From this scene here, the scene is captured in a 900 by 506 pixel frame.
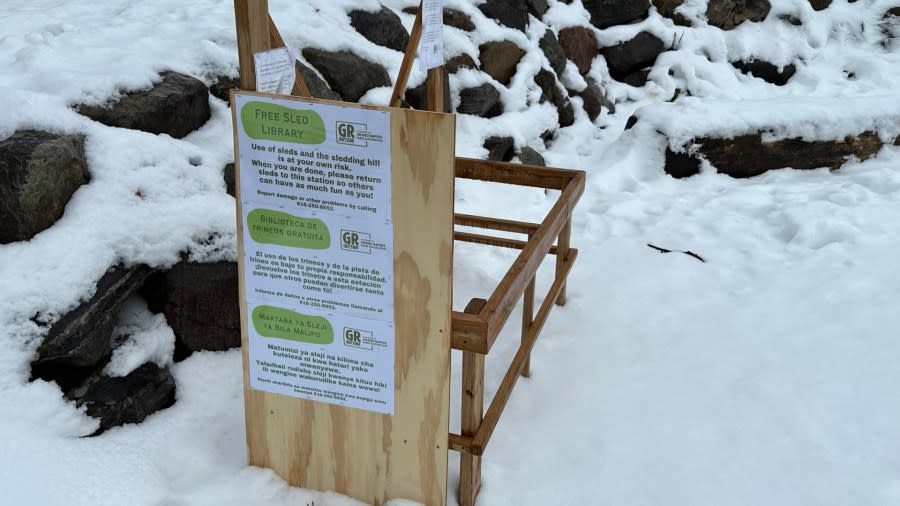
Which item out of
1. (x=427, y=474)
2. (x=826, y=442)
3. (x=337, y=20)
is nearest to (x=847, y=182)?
(x=826, y=442)

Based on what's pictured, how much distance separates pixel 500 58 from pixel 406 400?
14.8 ft

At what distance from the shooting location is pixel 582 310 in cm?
404

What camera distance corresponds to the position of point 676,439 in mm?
3008

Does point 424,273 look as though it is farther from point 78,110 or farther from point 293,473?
point 78,110

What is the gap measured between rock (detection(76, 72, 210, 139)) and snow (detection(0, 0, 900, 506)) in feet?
0.27

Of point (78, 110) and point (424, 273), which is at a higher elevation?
point (78, 110)

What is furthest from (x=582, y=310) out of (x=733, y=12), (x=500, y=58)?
(x=733, y=12)

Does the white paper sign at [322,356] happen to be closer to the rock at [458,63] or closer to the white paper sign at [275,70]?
the white paper sign at [275,70]

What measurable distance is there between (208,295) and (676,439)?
2.01 metres

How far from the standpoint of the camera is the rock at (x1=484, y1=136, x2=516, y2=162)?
5609mm

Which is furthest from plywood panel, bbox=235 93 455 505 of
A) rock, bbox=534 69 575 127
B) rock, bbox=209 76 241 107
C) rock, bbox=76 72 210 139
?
rock, bbox=534 69 575 127

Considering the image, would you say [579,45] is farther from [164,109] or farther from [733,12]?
[164,109]

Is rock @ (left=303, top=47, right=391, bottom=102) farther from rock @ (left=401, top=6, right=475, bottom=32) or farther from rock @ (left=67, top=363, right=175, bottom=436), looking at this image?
rock @ (left=67, top=363, right=175, bottom=436)

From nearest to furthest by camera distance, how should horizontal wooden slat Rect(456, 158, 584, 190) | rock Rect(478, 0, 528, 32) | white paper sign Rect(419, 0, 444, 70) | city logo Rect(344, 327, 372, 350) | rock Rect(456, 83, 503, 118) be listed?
city logo Rect(344, 327, 372, 350), white paper sign Rect(419, 0, 444, 70), horizontal wooden slat Rect(456, 158, 584, 190), rock Rect(456, 83, 503, 118), rock Rect(478, 0, 528, 32)
